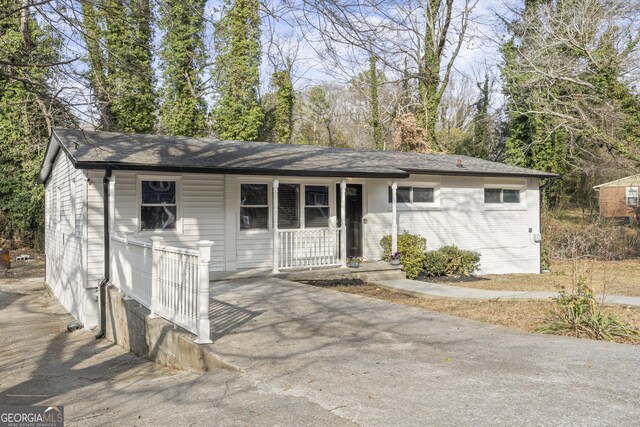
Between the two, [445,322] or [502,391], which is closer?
[502,391]

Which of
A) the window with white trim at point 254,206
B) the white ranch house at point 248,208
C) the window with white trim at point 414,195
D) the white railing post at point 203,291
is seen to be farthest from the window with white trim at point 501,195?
the white railing post at point 203,291

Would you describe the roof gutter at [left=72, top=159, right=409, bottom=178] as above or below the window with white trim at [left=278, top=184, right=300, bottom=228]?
above

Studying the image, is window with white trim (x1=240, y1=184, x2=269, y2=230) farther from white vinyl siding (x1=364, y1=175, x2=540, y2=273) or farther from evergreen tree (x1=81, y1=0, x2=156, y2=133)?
evergreen tree (x1=81, y1=0, x2=156, y2=133)

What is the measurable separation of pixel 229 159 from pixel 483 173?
7800 mm

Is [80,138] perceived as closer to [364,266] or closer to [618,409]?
[364,266]

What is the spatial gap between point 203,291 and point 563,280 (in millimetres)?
12313

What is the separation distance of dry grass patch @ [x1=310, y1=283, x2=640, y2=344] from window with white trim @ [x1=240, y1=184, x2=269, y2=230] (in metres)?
3.40

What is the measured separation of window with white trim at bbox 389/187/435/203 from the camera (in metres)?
14.9

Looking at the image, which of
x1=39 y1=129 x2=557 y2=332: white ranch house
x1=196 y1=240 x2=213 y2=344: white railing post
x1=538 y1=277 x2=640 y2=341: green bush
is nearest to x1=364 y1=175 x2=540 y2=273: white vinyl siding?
x1=39 y1=129 x2=557 y2=332: white ranch house

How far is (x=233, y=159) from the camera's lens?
12336 millimetres

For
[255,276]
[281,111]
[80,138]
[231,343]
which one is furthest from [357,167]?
[281,111]

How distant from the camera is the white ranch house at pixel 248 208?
10.4 meters

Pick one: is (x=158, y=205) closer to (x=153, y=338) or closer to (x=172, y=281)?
(x=153, y=338)

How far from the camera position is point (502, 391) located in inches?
173
